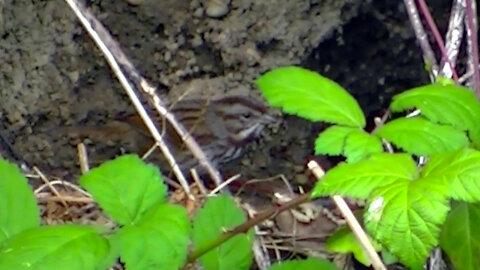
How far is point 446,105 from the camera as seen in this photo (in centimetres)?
175

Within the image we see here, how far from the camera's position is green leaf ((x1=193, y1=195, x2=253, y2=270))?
1.88 metres

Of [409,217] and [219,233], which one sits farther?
[219,233]

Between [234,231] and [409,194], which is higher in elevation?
[409,194]

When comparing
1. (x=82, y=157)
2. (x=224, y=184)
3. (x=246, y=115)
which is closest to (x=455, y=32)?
(x=246, y=115)

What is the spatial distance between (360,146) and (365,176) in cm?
13

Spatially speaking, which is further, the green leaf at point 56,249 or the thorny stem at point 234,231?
the thorny stem at point 234,231

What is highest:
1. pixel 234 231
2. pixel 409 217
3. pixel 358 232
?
pixel 409 217

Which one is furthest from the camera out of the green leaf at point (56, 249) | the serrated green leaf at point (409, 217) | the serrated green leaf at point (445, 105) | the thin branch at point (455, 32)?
the thin branch at point (455, 32)

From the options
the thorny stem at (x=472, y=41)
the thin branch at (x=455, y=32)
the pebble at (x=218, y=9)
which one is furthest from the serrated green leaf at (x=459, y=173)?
the pebble at (x=218, y=9)

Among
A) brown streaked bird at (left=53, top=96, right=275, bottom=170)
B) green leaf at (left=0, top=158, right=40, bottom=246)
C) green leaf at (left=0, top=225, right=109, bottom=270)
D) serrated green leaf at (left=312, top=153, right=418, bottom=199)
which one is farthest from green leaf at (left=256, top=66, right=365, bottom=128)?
brown streaked bird at (left=53, top=96, right=275, bottom=170)

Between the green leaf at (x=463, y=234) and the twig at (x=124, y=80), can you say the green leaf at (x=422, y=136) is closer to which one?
the green leaf at (x=463, y=234)

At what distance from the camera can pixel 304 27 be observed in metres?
2.54

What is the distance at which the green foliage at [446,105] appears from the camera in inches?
68.1

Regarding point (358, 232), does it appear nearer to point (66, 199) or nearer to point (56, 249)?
point (56, 249)
